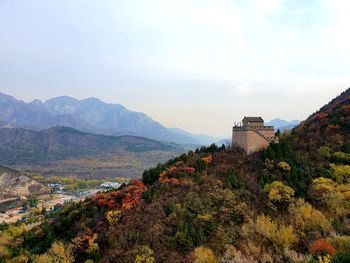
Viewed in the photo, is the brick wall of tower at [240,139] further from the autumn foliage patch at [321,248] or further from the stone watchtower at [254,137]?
the autumn foliage patch at [321,248]

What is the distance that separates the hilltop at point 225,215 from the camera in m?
33.9

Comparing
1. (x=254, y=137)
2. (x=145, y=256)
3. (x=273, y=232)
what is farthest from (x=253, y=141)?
(x=145, y=256)

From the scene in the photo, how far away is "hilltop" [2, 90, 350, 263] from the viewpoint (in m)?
33.9

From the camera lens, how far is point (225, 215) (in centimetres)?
3934

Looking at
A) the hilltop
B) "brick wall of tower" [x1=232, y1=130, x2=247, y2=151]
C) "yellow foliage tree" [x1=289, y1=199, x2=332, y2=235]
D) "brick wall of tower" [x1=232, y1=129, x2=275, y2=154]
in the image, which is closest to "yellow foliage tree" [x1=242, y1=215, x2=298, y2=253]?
the hilltop

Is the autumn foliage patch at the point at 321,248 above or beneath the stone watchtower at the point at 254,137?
beneath

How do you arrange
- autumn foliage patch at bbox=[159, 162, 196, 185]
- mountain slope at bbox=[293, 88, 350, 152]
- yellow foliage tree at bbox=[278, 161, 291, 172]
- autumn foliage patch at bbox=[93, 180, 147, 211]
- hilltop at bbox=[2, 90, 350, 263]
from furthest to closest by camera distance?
mountain slope at bbox=[293, 88, 350, 152] → yellow foliage tree at bbox=[278, 161, 291, 172] → autumn foliage patch at bbox=[159, 162, 196, 185] → autumn foliage patch at bbox=[93, 180, 147, 211] → hilltop at bbox=[2, 90, 350, 263]

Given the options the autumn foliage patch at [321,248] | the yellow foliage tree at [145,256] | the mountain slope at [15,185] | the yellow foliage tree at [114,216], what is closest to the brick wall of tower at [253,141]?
the yellow foliage tree at [114,216]

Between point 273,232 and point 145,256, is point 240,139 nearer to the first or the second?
point 273,232

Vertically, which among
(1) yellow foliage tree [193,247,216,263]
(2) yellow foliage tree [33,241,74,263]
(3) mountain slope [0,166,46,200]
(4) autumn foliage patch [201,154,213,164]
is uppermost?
(4) autumn foliage patch [201,154,213,164]

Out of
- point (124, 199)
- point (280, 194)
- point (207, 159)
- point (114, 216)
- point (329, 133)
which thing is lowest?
point (114, 216)

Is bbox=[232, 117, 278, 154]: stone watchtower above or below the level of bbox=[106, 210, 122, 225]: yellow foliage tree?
above

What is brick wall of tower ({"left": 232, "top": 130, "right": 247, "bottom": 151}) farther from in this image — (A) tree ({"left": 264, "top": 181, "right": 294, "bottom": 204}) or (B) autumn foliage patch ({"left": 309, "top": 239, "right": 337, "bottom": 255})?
(B) autumn foliage patch ({"left": 309, "top": 239, "right": 337, "bottom": 255})

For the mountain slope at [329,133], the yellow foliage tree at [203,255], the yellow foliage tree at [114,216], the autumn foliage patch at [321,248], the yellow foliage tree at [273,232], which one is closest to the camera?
the autumn foliage patch at [321,248]
